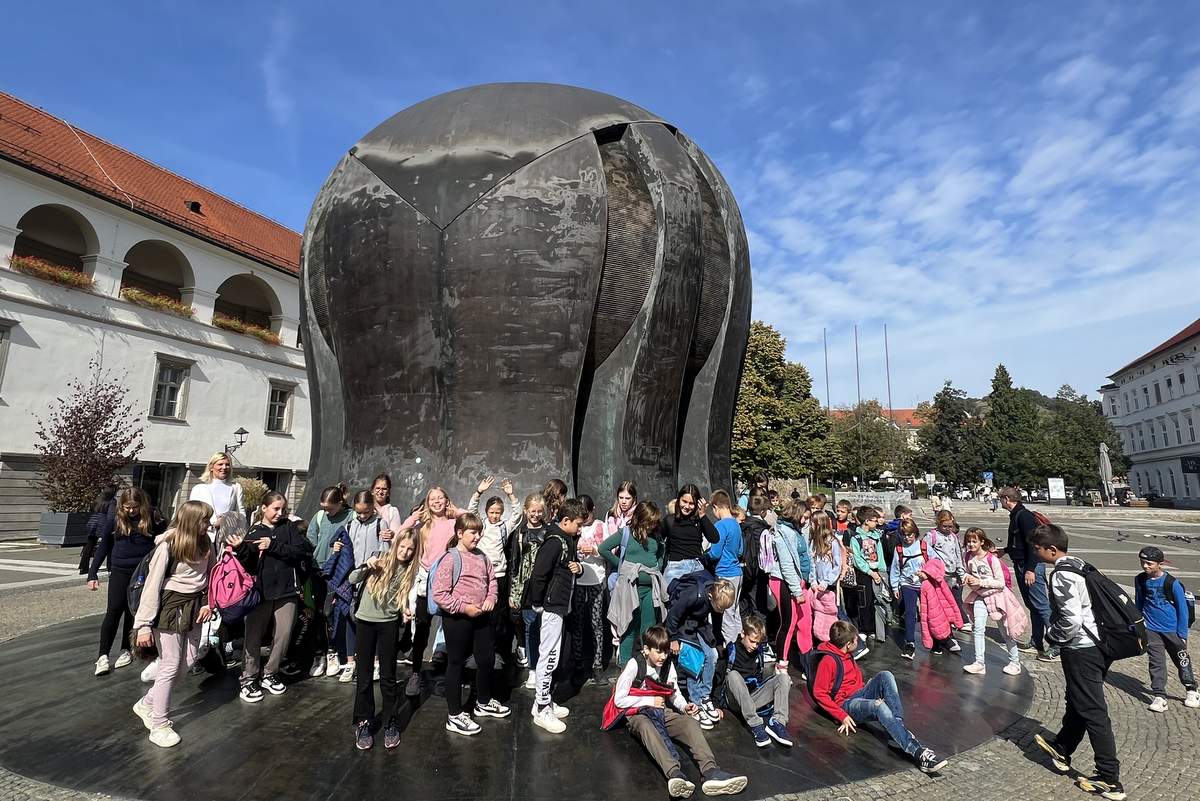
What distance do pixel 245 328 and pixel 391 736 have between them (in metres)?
26.9

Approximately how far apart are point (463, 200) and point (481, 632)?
458 cm

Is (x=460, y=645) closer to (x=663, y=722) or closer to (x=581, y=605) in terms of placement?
(x=663, y=722)

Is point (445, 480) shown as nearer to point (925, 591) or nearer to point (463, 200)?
point (463, 200)

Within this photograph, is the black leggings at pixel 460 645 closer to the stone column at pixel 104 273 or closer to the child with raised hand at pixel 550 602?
the child with raised hand at pixel 550 602

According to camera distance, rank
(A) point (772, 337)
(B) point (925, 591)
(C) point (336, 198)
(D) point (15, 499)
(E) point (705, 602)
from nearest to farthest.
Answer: (E) point (705, 602)
(B) point (925, 591)
(C) point (336, 198)
(D) point (15, 499)
(A) point (772, 337)

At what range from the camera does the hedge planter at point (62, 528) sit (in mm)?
17469

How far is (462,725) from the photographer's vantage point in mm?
4137

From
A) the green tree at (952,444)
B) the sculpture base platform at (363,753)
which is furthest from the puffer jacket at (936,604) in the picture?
the green tree at (952,444)

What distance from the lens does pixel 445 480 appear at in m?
6.83

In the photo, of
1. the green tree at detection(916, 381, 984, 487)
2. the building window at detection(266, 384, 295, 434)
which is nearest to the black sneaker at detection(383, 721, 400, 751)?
the building window at detection(266, 384, 295, 434)

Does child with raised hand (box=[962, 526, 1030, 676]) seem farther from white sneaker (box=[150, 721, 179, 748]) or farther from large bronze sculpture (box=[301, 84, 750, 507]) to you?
white sneaker (box=[150, 721, 179, 748])

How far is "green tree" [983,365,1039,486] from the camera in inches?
2254

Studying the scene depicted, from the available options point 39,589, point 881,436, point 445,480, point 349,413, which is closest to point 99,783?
point 445,480

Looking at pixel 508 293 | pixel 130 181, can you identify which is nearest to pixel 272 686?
pixel 508 293
